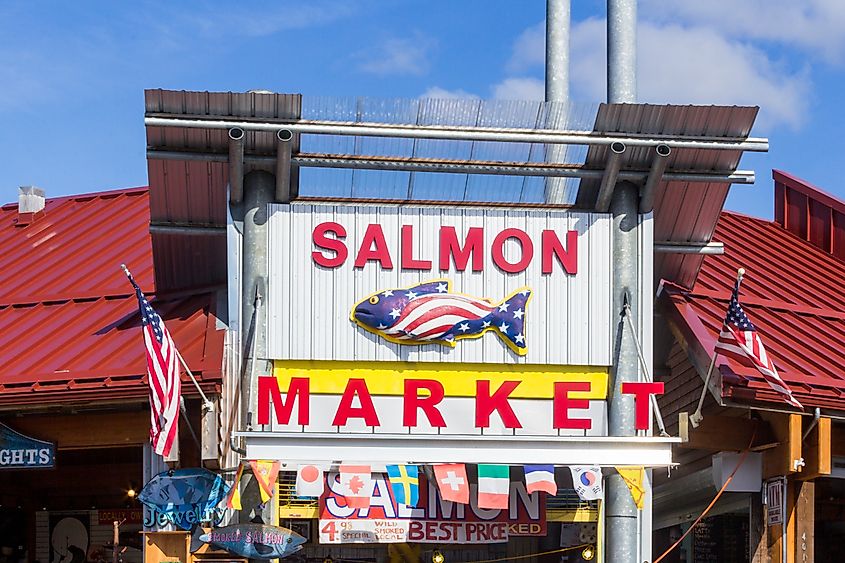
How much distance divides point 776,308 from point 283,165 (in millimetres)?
8083

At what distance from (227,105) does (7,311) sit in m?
6.32

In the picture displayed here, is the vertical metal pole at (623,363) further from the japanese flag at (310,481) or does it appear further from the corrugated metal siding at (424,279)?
the japanese flag at (310,481)

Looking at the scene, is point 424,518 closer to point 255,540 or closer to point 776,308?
point 255,540

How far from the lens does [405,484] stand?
17578 mm

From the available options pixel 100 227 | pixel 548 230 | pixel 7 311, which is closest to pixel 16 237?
pixel 100 227

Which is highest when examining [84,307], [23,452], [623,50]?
[623,50]

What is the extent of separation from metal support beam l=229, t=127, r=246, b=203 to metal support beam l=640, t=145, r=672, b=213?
4984 mm

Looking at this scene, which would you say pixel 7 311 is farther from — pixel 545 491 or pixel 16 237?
pixel 545 491

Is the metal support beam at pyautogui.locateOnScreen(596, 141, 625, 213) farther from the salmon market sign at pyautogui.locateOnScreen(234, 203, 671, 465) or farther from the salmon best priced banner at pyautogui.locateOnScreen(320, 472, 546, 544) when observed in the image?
the salmon best priced banner at pyautogui.locateOnScreen(320, 472, 546, 544)

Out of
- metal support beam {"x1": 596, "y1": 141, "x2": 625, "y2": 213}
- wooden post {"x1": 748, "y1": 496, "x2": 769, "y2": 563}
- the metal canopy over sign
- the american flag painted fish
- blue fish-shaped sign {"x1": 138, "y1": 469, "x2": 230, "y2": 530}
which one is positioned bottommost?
wooden post {"x1": 748, "y1": 496, "x2": 769, "y2": 563}

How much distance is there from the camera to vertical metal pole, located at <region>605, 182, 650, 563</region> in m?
17.5

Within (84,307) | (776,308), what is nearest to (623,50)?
(776,308)

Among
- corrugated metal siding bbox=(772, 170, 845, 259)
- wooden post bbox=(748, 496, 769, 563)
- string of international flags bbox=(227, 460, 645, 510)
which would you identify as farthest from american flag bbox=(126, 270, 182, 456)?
corrugated metal siding bbox=(772, 170, 845, 259)

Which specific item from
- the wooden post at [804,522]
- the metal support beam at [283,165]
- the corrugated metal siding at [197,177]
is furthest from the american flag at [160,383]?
the wooden post at [804,522]
